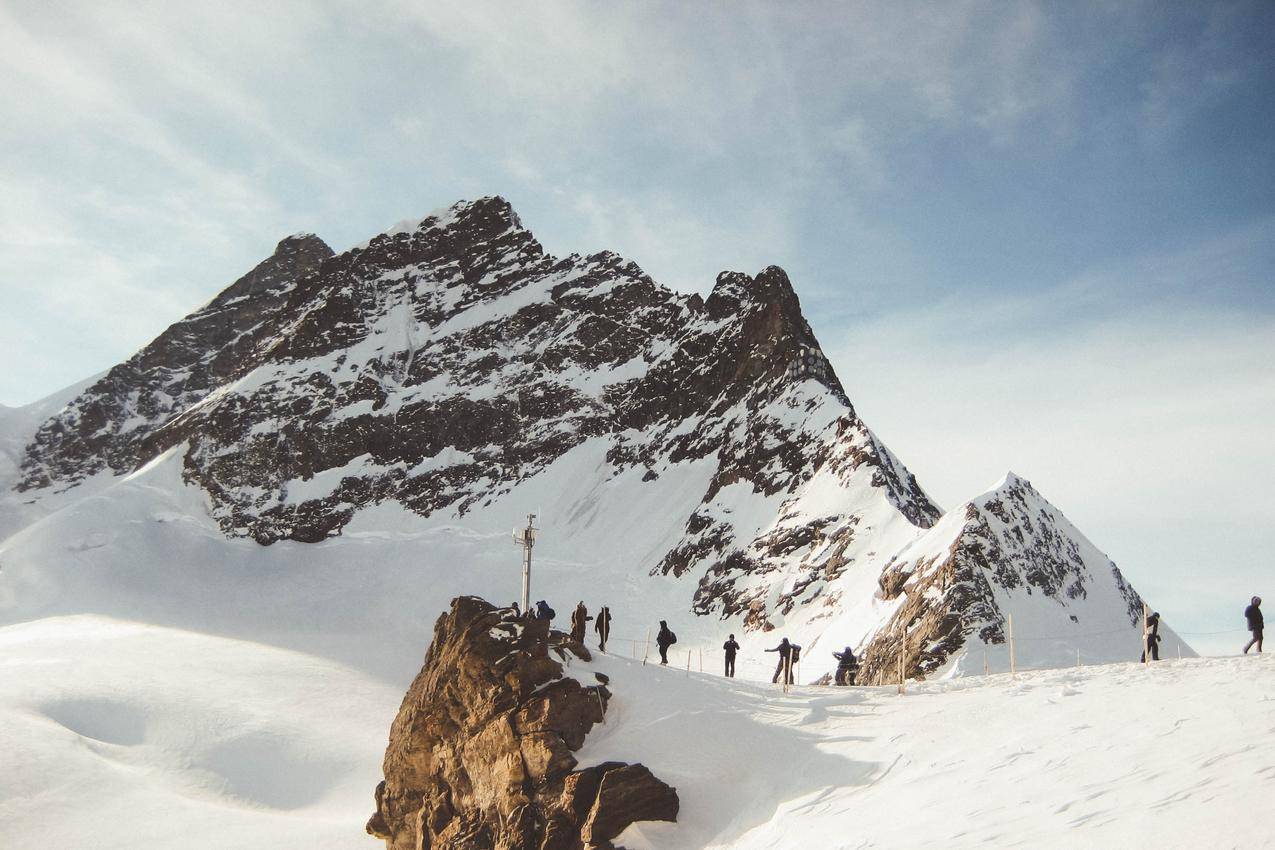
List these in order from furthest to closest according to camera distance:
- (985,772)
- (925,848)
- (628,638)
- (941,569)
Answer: (628,638) < (941,569) < (985,772) < (925,848)

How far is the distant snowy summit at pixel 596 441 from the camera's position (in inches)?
1485

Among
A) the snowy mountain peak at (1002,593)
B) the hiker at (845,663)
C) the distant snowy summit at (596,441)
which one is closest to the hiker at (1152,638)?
the hiker at (845,663)

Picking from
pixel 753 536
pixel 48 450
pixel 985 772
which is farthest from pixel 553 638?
pixel 48 450

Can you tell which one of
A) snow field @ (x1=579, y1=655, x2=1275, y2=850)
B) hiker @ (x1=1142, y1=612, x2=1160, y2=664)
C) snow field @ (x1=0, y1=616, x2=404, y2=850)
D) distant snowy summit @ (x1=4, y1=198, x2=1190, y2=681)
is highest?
distant snowy summit @ (x1=4, y1=198, x2=1190, y2=681)

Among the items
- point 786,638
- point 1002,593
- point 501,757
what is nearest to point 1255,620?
point 786,638

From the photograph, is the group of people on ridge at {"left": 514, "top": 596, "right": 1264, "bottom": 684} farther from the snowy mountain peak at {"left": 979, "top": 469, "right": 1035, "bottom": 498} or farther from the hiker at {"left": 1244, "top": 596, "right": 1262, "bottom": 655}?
the snowy mountain peak at {"left": 979, "top": 469, "right": 1035, "bottom": 498}

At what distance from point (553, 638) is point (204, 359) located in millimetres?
125769

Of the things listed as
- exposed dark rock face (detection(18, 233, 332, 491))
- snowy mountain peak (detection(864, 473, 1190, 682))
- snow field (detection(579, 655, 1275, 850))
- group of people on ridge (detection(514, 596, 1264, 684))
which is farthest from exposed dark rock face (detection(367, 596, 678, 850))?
exposed dark rock face (detection(18, 233, 332, 491))

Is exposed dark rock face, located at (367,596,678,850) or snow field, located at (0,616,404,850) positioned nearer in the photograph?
exposed dark rock face, located at (367,596,678,850)

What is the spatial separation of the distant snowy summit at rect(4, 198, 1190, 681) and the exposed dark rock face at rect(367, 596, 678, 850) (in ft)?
45.6

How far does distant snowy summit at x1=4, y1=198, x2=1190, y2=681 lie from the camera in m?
37.7

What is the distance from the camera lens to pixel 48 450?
385 feet

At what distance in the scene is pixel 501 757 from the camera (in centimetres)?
1970

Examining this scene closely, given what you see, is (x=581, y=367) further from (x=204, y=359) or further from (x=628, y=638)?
(x=204, y=359)
